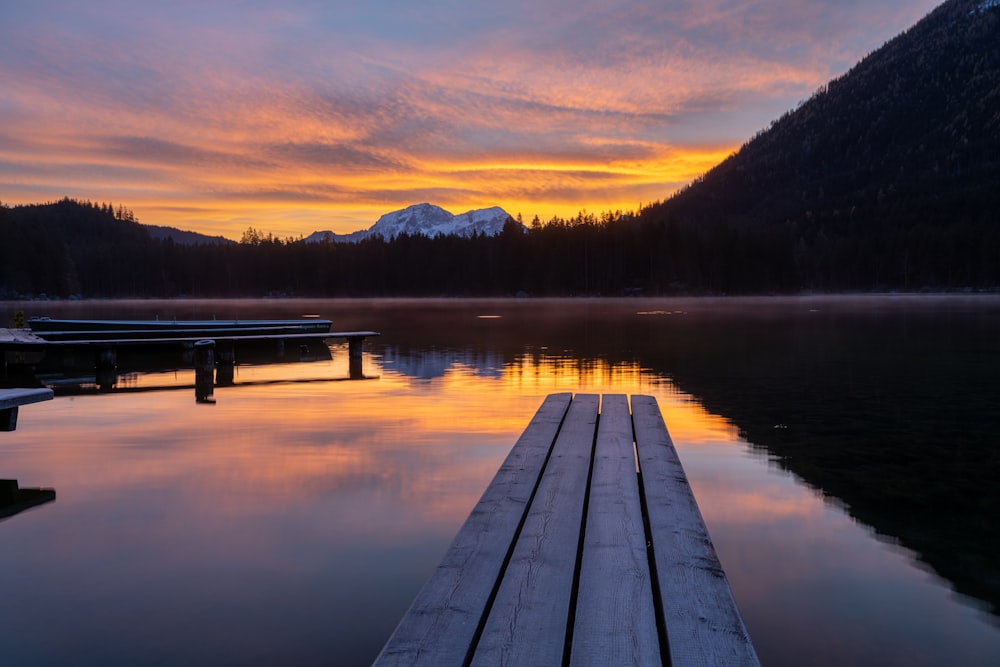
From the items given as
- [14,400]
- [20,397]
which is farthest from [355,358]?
[14,400]

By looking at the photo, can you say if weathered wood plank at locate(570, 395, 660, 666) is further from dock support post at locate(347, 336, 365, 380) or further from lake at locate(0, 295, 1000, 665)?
dock support post at locate(347, 336, 365, 380)

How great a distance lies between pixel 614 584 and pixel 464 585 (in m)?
0.92

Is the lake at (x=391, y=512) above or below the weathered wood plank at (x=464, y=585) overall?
below

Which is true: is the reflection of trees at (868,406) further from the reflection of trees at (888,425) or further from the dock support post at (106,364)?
the dock support post at (106,364)

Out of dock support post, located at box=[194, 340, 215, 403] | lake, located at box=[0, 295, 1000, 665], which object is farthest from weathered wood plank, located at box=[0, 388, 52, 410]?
dock support post, located at box=[194, 340, 215, 403]

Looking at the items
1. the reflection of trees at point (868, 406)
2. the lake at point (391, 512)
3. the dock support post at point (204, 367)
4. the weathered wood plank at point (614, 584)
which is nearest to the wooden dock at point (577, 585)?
the weathered wood plank at point (614, 584)

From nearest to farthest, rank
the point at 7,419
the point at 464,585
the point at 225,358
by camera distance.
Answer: the point at 464,585, the point at 7,419, the point at 225,358

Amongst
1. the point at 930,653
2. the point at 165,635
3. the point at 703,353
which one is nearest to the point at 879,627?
the point at 930,653

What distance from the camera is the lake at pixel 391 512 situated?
18.0ft

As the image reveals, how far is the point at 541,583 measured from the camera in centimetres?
453

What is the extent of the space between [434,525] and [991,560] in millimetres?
5394

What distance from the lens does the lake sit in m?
5.48

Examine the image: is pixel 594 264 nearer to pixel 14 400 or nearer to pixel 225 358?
pixel 225 358

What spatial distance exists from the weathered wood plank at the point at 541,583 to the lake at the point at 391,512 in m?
1.30
